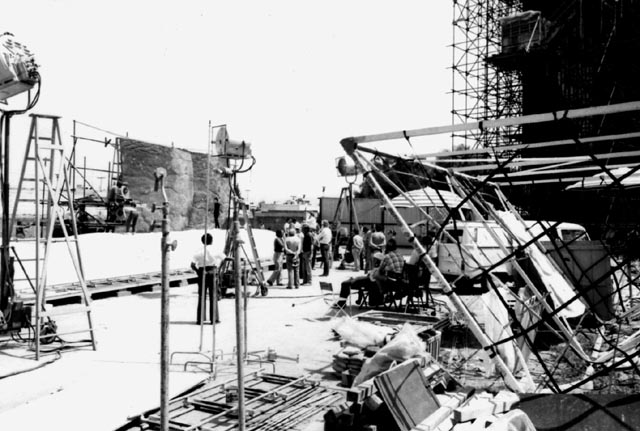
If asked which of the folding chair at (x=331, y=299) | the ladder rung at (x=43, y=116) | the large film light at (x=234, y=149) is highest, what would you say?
the ladder rung at (x=43, y=116)

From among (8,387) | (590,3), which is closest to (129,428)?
(8,387)

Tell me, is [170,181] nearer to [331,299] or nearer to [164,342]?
[331,299]

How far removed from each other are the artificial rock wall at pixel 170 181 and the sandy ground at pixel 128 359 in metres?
7.93

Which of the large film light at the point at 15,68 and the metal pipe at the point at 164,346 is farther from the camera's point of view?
the large film light at the point at 15,68

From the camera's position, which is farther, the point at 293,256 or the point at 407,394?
the point at 293,256

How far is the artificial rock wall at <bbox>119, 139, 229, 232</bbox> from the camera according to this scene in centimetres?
2144

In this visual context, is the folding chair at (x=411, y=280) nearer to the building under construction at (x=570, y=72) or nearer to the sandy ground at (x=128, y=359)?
the sandy ground at (x=128, y=359)

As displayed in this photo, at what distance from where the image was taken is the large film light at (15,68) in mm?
7398

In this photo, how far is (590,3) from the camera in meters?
21.9

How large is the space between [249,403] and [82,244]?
10260mm

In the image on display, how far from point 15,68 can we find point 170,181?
16.5 metres

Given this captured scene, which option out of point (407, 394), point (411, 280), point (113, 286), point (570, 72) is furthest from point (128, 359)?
point (570, 72)

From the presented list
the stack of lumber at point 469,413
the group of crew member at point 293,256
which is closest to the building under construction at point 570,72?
the group of crew member at point 293,256

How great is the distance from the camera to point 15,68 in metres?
7.45
